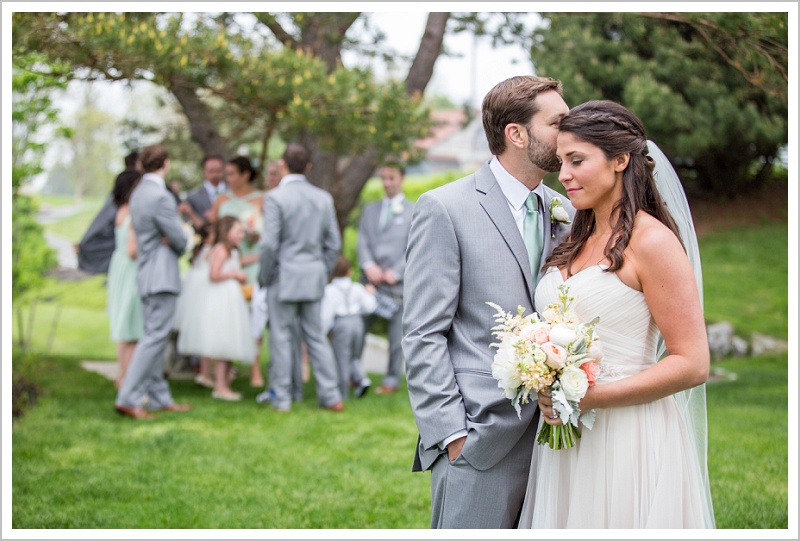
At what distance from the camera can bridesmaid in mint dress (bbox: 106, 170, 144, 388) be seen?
25.6 ft

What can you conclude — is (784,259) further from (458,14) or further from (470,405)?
(470,405)

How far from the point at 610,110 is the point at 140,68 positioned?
5.72 metres

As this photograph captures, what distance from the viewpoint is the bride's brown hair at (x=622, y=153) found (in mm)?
2725

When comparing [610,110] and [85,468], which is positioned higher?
[610,110]

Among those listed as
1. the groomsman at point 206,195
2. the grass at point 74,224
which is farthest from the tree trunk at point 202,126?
the grass at point 74,224

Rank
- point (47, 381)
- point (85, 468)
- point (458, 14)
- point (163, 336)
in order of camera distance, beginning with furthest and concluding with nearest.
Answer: point (458, 14), point (47, 381), point (163, 336), point (85, 468)

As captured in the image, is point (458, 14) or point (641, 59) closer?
point (458, 14)

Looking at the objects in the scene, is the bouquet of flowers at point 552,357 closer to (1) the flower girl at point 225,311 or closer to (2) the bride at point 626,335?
(2) the bride at point 626,335

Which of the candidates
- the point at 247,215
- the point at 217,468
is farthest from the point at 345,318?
the point at 217,468

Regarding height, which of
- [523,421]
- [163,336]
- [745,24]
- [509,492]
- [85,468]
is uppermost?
[745,24]

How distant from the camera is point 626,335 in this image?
9.11 feet

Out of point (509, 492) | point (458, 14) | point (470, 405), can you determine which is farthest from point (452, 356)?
point (458, 14)

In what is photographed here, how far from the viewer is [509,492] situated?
2.95 metres

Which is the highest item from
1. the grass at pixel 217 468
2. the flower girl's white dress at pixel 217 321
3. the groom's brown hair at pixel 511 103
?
the groom's brown hair at pixel 511 103
